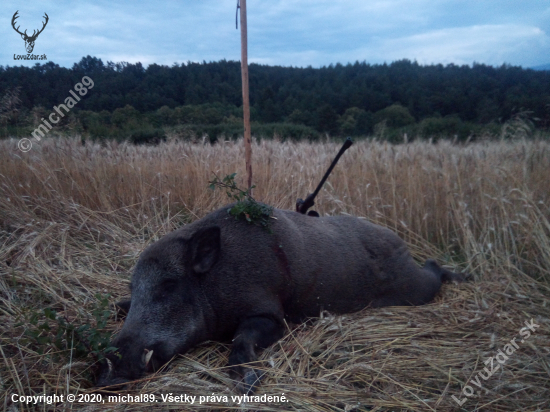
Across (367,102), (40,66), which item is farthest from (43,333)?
(367,102)

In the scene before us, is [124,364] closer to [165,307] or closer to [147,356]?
[147,356]

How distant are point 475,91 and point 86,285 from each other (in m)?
21.1

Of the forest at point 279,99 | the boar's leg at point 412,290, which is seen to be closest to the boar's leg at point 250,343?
the boar's leg at point 412,290

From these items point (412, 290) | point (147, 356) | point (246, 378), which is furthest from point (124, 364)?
point (412, 290)

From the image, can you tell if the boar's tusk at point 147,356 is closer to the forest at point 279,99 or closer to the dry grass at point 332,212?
the dry grass at point 332,212

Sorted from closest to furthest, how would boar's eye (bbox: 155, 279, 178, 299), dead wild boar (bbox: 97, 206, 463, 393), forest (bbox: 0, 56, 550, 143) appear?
dead wild boar (bbox: 97, 206, 463, 393) < boar's eye (bbox: 155, 279, 178, 299) < forest (bbox: 0, 56, 550, 143)

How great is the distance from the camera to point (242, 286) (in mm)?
2645

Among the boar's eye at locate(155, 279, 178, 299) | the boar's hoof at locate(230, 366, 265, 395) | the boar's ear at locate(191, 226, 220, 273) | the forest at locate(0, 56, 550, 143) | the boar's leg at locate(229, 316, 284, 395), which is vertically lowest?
the boar's hoof at locate(230, 366, 265, 395)

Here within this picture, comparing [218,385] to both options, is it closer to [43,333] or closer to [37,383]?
[37,383]

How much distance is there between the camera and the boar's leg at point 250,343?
2.24 meters

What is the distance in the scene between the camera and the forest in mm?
11961

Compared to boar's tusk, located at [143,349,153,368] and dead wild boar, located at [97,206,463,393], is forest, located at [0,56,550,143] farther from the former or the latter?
boar's tusk, located at [143,349,153,368]

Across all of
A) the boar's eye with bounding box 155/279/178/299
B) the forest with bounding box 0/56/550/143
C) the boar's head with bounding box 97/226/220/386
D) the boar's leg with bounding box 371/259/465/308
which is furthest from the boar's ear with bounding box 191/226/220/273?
the forest with bounding box 0/56/550/143

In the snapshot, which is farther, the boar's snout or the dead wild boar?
the dead wild boar
